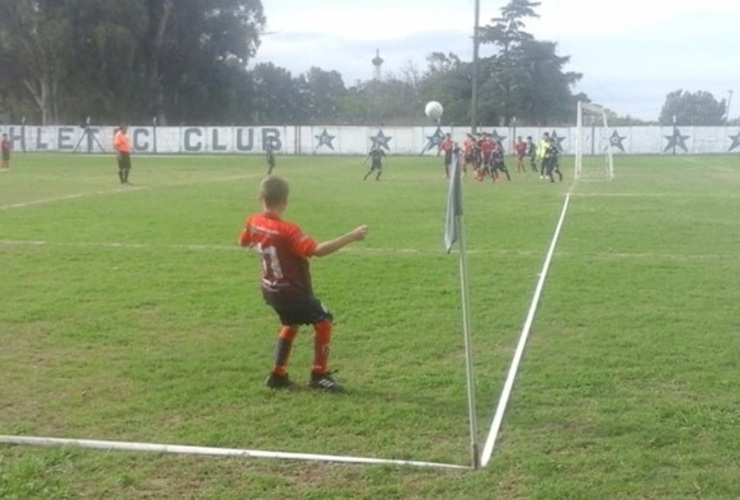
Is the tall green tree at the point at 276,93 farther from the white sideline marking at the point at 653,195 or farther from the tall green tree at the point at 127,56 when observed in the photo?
the white sideline marking at the point at 653,195

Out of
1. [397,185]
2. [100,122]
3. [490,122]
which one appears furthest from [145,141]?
[397,185]

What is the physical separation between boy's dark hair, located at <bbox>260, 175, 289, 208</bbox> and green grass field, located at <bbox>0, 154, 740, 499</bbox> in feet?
4.03

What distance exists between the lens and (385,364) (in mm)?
7793

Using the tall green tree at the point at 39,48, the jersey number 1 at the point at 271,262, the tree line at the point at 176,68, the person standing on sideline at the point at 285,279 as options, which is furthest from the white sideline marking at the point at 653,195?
→ the tall green tree at the point at 39,48

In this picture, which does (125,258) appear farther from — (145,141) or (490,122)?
(490,122)

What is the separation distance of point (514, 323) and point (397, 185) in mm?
22349

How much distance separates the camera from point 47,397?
22.7 ft

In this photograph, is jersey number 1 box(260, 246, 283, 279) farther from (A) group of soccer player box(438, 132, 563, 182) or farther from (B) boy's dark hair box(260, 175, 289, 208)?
(A) group of soccer player box(438, 132, 563, 182)

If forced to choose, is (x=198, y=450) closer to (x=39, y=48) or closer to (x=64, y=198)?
(x=64, y=198)

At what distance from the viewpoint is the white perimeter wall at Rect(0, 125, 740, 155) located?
60969mm

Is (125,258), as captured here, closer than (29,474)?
No

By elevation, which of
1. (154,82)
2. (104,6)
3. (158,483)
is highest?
(104,6)

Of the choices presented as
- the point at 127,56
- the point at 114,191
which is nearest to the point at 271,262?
the point at 114,191

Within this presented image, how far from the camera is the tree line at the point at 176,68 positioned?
223 feet
